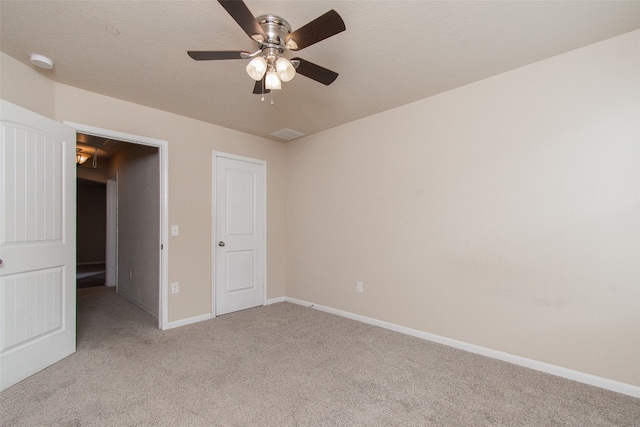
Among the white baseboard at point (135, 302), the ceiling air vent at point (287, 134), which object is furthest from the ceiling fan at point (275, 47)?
the white baseboard at point (135, 302)

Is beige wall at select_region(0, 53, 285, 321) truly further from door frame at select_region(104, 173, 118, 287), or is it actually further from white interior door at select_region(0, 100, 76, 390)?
door frame at select_region(104, 173, 118, 287)

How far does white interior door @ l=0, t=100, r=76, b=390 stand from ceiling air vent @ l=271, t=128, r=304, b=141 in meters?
2.15

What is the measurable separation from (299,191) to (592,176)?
3.12 m

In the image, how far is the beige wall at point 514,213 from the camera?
200 centimetres

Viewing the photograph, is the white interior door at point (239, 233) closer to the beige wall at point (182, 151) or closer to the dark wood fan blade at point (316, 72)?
the beige wall at point (182, 151)

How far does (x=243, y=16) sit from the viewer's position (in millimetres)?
1431

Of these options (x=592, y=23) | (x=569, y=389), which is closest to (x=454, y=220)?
(x=569, y=389)

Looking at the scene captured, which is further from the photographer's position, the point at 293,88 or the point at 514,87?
the point at 293,88

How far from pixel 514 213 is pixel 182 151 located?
3.44 metres

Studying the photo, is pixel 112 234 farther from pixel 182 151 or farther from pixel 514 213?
pixel 514 213

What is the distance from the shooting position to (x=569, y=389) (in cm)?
201

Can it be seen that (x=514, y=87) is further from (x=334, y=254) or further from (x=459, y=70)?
(x=334, y=254)

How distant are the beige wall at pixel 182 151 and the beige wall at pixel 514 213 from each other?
169 centimetres

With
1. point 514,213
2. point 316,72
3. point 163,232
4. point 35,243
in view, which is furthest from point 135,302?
point 514,213
